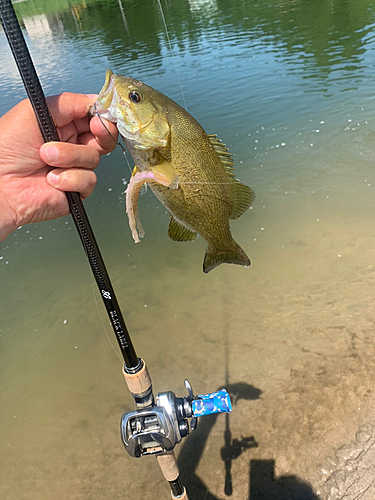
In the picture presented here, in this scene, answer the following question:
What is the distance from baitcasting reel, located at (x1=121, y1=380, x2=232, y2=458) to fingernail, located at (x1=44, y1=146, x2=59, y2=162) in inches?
47.3

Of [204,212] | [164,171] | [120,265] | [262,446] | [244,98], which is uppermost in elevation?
[164,171]

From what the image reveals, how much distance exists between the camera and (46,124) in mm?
1462

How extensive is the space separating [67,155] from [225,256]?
Answer: 903 mm

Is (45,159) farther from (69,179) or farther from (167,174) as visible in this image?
(167,174)

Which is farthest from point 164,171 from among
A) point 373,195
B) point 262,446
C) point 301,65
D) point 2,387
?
point 301,65

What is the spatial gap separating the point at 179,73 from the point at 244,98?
3.51 meters

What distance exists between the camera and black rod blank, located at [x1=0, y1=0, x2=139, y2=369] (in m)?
1.28

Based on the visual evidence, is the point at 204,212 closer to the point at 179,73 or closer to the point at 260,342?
the point at 260,342

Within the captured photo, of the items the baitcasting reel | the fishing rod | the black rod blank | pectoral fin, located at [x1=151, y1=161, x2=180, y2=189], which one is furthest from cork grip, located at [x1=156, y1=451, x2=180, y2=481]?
pectoral fin, located at [x1=151, y1=161, x2=180, y2=189]

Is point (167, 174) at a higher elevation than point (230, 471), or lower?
higher

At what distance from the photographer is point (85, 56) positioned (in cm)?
1602

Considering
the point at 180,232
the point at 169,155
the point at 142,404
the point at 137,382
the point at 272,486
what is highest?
the point at 169,155

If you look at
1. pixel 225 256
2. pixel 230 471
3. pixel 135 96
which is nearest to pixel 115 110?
pixel 135 96

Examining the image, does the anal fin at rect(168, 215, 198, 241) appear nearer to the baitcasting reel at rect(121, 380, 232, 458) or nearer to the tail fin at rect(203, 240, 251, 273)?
the tail fin at rect(203, 240, 251, 273)
